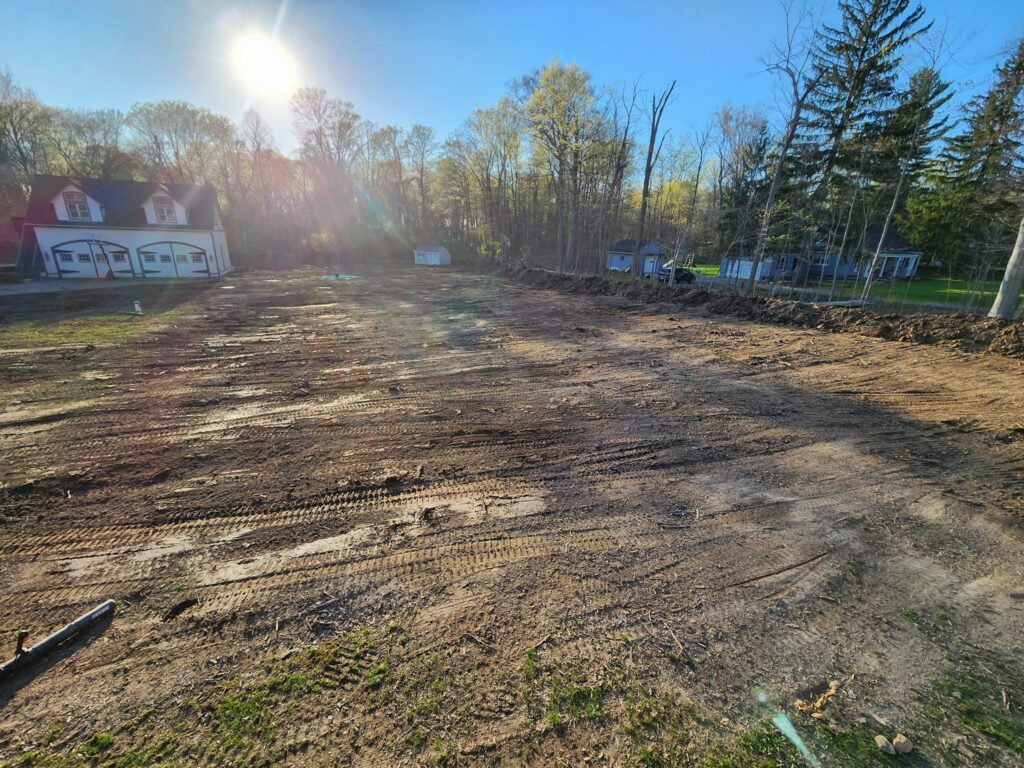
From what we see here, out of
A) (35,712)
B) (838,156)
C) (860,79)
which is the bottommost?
(35,712)

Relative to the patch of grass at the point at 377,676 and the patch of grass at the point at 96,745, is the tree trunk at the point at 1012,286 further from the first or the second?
the patch of grass at the point at 96,745

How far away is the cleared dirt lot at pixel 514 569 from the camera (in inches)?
83.4

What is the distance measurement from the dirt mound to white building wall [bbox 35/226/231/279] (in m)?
28.2

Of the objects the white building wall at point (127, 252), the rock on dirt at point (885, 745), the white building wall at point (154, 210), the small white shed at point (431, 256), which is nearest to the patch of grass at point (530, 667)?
the rock on dirt at point (885, 745)

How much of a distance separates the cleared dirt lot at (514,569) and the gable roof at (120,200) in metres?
26.9

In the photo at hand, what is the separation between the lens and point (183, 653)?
8.01ft

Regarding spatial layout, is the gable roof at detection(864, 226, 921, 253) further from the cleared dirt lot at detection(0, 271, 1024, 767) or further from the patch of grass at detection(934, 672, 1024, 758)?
the patch of grass at detection(934, 672, 1024, 758)

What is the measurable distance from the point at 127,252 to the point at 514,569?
1361 inches

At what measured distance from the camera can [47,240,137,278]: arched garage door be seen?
2444 centimetres

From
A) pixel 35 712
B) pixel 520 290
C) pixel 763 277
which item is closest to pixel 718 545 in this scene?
pixel 35 712

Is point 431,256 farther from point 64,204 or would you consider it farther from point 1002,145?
point 1002,145

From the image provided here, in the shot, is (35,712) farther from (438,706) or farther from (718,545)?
(718,545)

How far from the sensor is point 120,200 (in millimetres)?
26422

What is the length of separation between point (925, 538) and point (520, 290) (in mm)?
19400
